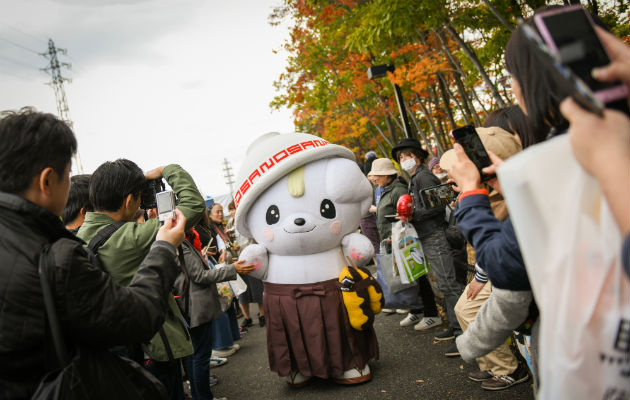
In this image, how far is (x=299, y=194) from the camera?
12.3 feet

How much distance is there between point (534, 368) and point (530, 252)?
3.61ft

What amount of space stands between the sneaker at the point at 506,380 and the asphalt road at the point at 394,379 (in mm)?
39

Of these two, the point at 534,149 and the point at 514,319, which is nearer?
the point at 534,149

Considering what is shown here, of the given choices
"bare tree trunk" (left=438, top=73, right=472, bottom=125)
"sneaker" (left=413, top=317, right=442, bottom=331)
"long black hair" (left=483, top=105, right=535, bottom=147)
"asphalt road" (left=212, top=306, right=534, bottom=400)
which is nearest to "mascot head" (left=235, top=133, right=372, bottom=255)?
"asphalt road" (left=212, top=306, right=534, bottom=400)

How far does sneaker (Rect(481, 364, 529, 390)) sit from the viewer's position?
10.7 feet

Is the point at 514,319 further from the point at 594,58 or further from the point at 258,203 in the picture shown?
the point at 258,203


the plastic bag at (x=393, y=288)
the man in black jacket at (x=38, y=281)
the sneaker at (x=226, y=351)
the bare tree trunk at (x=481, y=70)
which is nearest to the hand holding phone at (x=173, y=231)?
the man in black jacket at (x=38, y=281)

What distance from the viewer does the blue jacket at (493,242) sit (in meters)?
1.47

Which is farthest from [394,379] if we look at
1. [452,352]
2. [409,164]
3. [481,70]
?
[481,70]

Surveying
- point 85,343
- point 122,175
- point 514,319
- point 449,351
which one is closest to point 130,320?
point 85,343

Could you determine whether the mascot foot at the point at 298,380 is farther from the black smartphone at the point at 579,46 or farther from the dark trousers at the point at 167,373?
the black smartphone at the point at 579,46

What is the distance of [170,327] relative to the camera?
9.00 ft

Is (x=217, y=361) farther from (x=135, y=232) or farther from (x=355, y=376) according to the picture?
(x=135, y=232)

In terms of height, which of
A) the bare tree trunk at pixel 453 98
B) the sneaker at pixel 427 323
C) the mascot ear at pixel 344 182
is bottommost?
the sneaker at pixel 427 323
